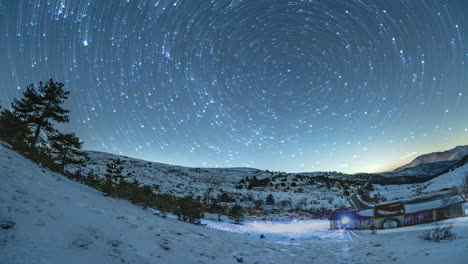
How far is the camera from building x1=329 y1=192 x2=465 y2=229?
18.1 metres

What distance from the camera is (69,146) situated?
896 inches

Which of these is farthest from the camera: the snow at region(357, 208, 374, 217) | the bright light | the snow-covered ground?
the bright light

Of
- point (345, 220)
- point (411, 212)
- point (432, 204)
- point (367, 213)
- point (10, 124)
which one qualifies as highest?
point (10, 124)

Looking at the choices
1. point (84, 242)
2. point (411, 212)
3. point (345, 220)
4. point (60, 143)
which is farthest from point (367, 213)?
point (60, 143)

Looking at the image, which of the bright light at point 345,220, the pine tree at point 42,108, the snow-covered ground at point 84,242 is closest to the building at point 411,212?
the bright light at point 345,220

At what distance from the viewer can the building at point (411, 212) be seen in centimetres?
1812

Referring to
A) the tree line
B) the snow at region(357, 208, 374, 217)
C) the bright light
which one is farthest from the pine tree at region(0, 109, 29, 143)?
the snow at region(357, 208, 374, 217)

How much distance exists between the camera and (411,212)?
19516 millimetres

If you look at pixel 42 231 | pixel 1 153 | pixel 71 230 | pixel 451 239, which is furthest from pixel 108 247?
pixel 451 239

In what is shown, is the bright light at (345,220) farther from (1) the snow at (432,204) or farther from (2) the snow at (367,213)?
(1) the snow at (432,204)

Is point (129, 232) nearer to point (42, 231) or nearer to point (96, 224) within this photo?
point (96, 224)

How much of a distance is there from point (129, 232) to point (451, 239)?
43.9ft

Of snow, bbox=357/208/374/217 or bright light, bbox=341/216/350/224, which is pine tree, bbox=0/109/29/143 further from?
snow, bbox=357/208/374/217

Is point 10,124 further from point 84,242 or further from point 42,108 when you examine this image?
point 84,242
